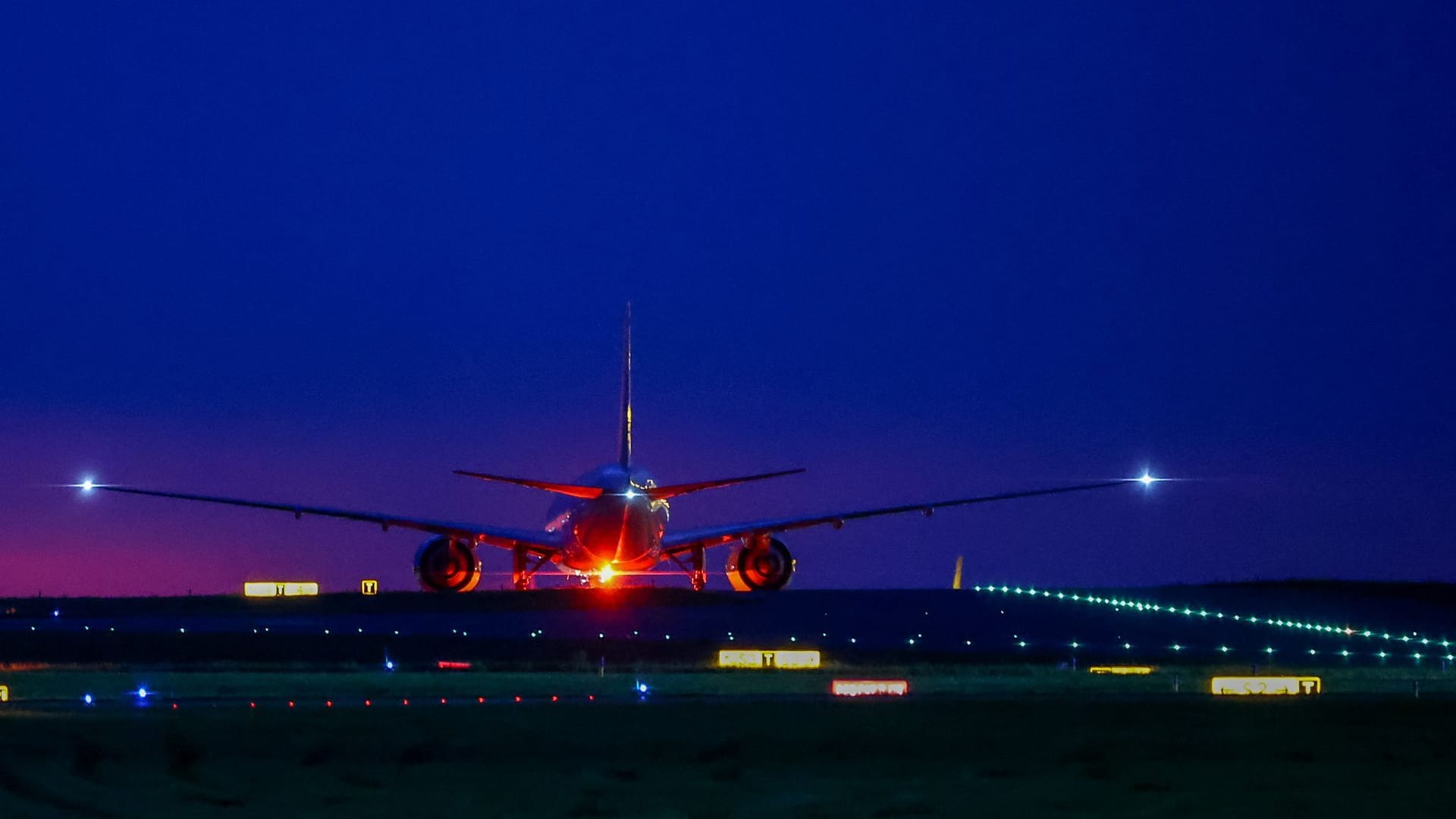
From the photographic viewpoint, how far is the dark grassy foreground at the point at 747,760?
58.9 feet

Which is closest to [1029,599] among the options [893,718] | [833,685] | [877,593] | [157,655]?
[877,593]

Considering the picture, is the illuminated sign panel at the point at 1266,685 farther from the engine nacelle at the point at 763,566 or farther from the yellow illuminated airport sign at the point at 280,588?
the yellow illuminated airport sign at the point at 280,588

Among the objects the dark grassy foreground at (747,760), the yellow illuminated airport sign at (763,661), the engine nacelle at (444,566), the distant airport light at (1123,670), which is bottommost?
the dark grassy foreground at (747,760)

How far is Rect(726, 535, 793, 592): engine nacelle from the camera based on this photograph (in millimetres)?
56156

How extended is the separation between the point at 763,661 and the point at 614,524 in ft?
56.5

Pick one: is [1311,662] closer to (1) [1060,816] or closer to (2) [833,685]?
(2) [833,685]

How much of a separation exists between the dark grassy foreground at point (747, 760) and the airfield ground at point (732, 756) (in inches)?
1.3

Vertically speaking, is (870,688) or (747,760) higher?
(870,688)

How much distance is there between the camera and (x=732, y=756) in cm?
2038

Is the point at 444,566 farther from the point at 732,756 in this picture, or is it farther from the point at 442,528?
the point at 732,756

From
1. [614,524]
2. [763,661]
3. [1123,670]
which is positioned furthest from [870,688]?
[614,524]

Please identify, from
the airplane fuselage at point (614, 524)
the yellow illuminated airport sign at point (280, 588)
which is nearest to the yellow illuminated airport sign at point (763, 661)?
the airplane fuselage at point (614, 524)

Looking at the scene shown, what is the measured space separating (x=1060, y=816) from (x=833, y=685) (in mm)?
9259

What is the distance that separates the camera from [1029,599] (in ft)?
210
